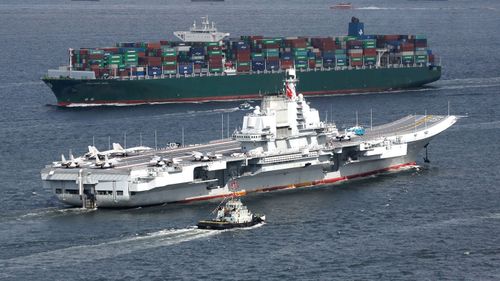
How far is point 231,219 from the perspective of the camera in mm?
69188

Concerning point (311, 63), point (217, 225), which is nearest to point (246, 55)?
point (311, 63)

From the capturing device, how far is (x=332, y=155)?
83938 mm

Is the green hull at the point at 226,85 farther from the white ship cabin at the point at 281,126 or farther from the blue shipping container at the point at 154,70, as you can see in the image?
the white ship cabin at the point at 281,126

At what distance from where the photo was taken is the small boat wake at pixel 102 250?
6247cm

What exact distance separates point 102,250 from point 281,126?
2097 centimetres

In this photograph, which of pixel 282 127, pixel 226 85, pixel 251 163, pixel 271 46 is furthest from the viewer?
pixel 271 46

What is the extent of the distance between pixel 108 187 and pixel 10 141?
2770 cm

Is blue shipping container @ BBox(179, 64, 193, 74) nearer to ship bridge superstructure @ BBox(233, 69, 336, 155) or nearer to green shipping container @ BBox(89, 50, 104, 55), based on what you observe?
Result: green shipping container @ BBox(89, 50, 104, 55)

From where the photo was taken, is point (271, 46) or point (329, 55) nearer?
point (271, 46)

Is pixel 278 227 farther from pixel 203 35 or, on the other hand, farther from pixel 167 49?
pixel 203 35

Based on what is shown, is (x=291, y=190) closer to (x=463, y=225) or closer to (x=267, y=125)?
(x=267, y=125)

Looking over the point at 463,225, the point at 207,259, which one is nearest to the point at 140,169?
the point at 207,259

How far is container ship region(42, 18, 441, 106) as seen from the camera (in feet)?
425

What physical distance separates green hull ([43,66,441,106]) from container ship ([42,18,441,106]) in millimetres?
94
